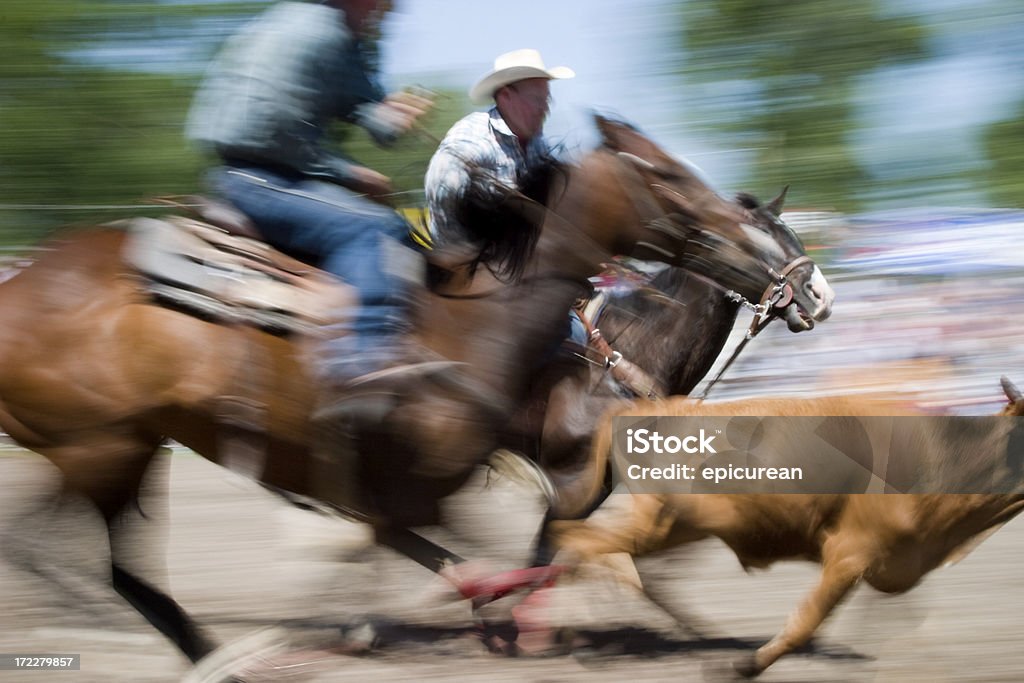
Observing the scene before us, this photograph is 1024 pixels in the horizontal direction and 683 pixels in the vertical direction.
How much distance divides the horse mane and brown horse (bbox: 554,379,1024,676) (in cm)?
78

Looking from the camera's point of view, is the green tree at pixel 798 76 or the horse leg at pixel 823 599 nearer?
the horse leg at pixel 823 599

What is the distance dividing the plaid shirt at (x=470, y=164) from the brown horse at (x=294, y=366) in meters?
0.18

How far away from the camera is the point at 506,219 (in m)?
3.75

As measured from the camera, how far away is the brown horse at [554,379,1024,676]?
356 cm

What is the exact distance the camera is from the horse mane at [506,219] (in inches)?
147

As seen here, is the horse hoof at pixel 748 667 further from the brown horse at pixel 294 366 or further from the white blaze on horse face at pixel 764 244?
the white blaze on horse face at pixel 764 244

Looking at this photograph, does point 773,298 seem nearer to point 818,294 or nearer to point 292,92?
point 818,294

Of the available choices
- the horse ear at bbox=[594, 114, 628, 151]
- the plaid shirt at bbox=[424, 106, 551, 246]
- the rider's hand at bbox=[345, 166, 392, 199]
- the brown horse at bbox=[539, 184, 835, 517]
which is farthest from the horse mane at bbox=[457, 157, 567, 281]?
the brown horse at bbox=[539, 184, 835, 517]

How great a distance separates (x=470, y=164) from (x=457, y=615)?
6.73ft

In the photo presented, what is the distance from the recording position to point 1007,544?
5.82 metres

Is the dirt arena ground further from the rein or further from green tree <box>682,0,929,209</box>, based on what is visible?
green tree <box>682,0,929,209</box>

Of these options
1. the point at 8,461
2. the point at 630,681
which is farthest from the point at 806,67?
the point at 630,681

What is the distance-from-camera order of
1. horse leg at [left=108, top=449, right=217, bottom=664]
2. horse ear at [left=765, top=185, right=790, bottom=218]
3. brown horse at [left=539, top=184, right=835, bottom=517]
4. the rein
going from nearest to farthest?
horse leg at [left=108, top=449, right=217, bottom=664]
the rein
brown horse at [left=539, top=184, right=835, bottom=517]
horse ear at [left=765, top=185, right=790, bottom=218]

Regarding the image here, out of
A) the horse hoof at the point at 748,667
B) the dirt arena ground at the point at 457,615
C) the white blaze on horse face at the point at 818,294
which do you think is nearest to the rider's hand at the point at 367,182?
the dirt arena ground at the point at 457,615
